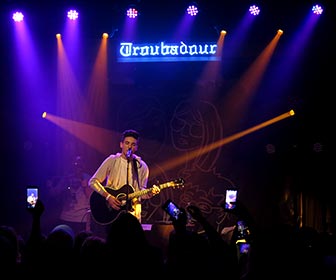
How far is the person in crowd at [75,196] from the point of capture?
8.43 m

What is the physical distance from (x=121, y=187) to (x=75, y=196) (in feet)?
8.65

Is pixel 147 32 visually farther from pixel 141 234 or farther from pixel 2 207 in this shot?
pixel 141 234

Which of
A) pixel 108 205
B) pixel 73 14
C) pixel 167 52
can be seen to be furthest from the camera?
pixel 167 52

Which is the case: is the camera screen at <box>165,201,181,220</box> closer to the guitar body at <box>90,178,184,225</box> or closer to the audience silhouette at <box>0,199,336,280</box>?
the audience silhouette at <box>0,199,336,280</box>

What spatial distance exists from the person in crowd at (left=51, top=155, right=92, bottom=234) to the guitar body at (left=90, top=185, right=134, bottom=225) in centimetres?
194

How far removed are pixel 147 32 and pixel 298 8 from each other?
2.81 m

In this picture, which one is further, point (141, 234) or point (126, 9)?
point (126, 9)

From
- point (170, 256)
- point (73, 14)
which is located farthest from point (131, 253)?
point (73, 14)

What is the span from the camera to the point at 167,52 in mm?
8211

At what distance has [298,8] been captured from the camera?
7617 mm

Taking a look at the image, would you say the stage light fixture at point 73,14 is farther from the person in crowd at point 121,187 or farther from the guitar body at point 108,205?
the guitar body at point 108,205

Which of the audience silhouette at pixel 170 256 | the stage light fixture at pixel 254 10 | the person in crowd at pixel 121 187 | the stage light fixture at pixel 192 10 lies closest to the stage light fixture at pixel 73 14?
the stage light fixture at pixel 192 10

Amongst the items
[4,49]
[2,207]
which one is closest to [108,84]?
[4,49]

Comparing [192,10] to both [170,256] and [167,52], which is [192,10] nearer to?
[167,52]
